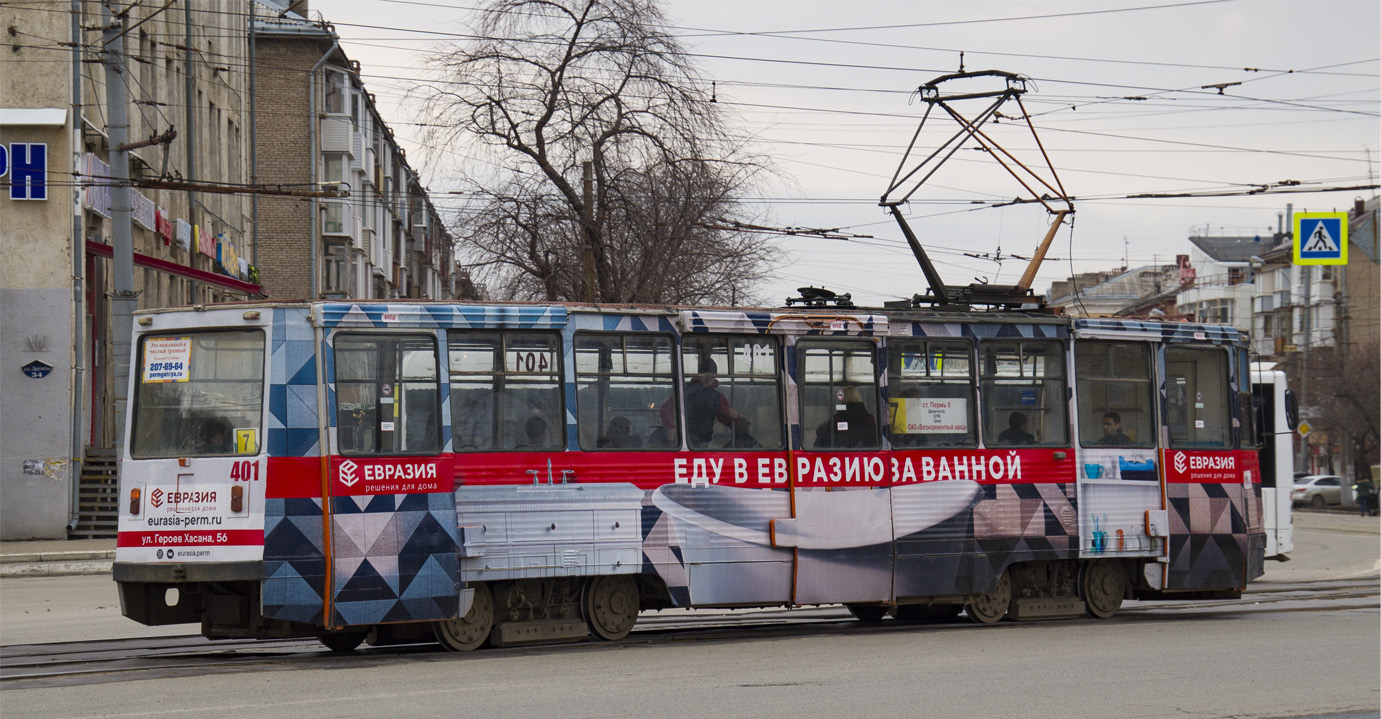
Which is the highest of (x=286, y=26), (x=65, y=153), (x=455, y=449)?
(x=286, y=26)

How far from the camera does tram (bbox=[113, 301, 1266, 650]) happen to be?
37.0 feet

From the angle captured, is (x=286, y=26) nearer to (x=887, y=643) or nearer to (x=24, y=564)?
(x=24, y=564)

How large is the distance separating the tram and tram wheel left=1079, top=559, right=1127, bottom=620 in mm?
27

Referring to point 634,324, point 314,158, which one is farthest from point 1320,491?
point 634,324

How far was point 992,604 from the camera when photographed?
14547 mm

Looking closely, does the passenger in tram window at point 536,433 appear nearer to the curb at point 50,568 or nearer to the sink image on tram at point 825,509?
the sink image on tram at point 825,509

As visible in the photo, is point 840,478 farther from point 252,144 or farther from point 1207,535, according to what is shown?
point 252,144

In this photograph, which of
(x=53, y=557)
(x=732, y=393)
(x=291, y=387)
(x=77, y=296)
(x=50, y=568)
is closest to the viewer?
(x=291, y=387)

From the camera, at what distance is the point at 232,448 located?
11250 millimetres

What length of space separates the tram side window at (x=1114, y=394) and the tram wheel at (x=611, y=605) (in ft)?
17.3

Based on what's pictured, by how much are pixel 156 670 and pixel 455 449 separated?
2791 mm

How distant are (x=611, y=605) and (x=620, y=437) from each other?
1.45 metres

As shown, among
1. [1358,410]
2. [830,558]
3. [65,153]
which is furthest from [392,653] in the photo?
[1358,410]

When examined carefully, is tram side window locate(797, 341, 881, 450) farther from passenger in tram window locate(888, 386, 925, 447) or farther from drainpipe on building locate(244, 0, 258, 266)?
drainpipe on building locate(244, 0, 258, 266)
